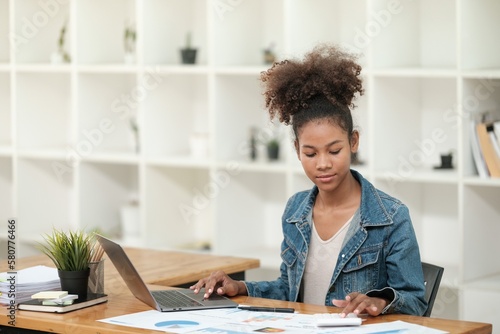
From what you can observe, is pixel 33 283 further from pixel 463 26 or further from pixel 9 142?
pixel 9 142

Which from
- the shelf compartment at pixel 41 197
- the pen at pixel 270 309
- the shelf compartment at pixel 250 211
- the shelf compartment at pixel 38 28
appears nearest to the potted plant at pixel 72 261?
the pen at pixel 270 309

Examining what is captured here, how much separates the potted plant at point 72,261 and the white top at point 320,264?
66 centimetres

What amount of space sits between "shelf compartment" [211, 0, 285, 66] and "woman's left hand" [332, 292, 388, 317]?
239 centimetres

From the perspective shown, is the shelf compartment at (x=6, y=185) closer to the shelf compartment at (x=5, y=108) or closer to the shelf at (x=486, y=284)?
the shelf compartment at (x=5, y=108)

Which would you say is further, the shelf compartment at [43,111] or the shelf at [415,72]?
the shelf compartment at [43,111]

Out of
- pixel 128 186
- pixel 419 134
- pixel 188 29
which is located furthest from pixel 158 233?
pixel 419 134

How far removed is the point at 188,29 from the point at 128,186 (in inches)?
39.6

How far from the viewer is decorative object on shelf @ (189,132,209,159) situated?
494 cm

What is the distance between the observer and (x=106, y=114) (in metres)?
5.34

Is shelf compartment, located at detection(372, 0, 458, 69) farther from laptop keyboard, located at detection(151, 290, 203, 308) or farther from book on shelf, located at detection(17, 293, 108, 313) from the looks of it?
book on shelf, located at detection(17, 293, 108, 313)

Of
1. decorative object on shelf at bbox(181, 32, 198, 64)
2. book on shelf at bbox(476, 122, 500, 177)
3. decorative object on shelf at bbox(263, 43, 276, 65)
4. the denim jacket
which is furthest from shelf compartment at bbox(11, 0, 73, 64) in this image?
the denim jacket

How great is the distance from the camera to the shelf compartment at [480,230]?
13.3 feet

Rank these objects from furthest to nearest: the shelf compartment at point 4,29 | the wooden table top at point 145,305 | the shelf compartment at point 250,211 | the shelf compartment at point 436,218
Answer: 1. the shelf compartment at point 4,29
2. the shelf compartment at point 250,211
3. the shelf compartment at point 436,218
4. the wooden table top at point 145,305

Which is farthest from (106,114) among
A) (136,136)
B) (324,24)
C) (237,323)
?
(237,323)
